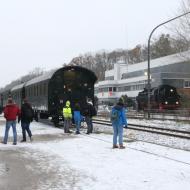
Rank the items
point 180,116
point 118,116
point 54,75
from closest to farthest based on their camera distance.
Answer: point 118,116, point 54,75, point 180,116

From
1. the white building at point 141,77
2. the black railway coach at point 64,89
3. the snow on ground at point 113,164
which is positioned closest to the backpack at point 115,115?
the snow on ground at point 113,164

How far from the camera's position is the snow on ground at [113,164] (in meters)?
9.51

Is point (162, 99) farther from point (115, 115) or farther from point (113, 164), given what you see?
point (113, 164)

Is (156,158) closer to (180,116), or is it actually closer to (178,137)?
(178,137)

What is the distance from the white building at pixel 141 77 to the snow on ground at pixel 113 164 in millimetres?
55909

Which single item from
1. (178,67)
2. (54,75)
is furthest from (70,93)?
(178,67)

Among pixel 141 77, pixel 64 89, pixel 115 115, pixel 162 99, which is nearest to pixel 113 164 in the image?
pixel 115 115

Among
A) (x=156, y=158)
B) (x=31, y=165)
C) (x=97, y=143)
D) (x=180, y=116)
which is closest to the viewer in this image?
(x=31, y=165)

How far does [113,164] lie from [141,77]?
10113 centimetres

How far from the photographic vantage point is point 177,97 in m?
58.1

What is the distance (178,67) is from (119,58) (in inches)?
3259

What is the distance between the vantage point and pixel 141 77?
4432 inches

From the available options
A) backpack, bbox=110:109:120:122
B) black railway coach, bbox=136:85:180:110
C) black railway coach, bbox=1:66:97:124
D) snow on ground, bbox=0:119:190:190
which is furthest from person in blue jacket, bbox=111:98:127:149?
black railway coach, bbox=136:85:180:110

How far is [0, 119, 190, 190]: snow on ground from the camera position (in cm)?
951
